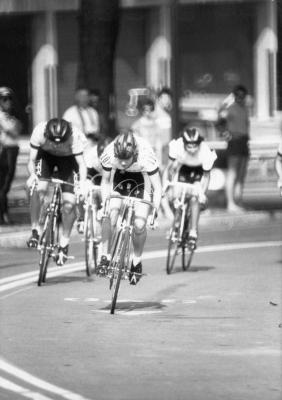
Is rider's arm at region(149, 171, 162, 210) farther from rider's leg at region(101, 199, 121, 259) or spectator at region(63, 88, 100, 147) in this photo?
spectator at region(63, 88, 100, 147)

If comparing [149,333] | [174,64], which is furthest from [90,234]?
[174,64]

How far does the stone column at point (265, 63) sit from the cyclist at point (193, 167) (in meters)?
13.4

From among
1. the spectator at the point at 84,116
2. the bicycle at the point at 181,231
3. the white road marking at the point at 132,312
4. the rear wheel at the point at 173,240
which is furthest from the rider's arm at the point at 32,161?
the spectator at the point at 84,116

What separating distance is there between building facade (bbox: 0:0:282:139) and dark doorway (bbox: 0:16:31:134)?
0.06 ft

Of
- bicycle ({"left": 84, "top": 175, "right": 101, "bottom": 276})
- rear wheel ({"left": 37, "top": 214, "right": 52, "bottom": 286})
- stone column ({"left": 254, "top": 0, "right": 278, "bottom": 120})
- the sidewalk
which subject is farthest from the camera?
stone column ({"left": 254, "top": 0, "right": 278, "bottom": 120})

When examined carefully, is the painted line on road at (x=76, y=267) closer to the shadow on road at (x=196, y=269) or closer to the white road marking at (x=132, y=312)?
the shadow on road at (x=196, y=269)

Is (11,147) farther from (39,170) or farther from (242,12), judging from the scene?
(242,12)

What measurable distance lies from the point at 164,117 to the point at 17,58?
860 centimetres

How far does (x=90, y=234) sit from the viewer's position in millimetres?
16719

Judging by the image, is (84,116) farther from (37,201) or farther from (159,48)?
(159,48)

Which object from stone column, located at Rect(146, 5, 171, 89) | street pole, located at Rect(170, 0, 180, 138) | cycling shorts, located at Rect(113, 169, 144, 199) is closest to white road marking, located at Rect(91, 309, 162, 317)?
cycling shorts, located at Rect(113, 169, 144, 199)

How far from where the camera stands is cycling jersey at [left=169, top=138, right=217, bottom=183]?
1727 centimetres

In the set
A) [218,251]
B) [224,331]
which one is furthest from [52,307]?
[218,251]

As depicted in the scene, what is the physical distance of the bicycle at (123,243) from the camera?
1353 cm
